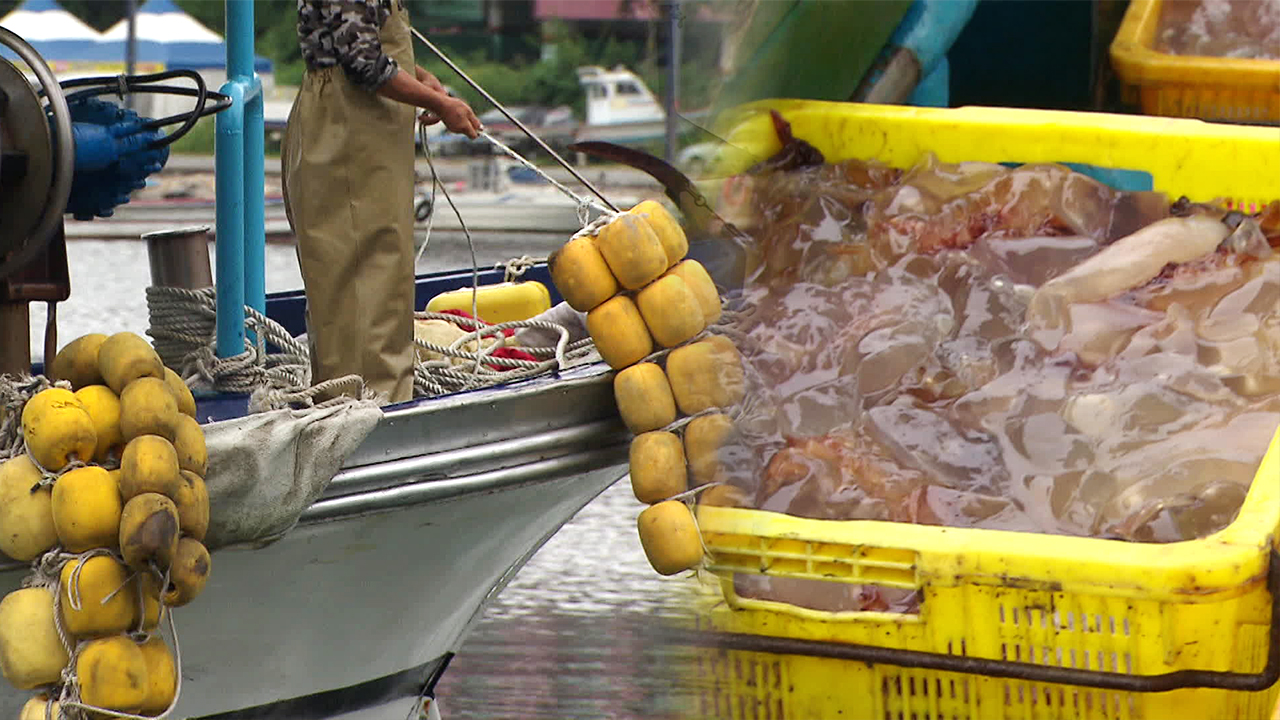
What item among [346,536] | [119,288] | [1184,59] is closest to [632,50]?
[119,288]

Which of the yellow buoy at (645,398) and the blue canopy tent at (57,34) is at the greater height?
the yellow buoy at (645,398)

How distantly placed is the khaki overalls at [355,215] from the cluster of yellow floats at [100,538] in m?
0.50

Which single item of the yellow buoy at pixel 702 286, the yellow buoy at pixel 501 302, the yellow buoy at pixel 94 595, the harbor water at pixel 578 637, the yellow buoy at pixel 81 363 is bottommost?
the harbor water at pixel 578 637

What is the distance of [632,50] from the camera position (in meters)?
19.1

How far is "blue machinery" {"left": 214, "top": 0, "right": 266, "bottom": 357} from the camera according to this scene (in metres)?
3.38

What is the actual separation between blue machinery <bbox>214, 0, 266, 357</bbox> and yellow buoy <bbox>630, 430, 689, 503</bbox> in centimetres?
99

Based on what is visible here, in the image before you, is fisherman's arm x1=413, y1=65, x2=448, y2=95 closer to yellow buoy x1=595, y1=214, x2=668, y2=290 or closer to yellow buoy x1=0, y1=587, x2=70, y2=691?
yellow buoy x1=595, y1=214, x2=668, y2=290

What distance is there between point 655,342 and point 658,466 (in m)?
0.26

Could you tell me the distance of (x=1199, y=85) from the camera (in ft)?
19.2

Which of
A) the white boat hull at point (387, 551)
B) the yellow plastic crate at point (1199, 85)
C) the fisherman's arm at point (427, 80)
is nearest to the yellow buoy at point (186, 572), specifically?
the white boat hull at point (387, 551)

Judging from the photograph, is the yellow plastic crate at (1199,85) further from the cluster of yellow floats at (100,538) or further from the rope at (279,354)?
the cluster of yellow floats at (100,538)

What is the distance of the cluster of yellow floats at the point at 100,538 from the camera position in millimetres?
2555

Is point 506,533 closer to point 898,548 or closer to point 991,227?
point 991,227

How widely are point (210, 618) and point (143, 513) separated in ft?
2.47
